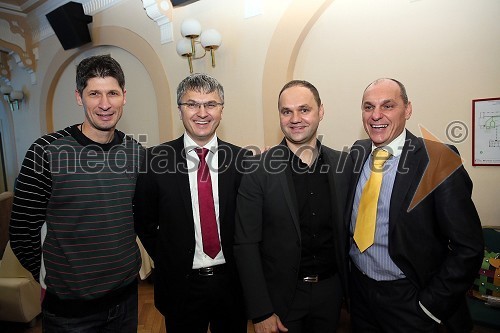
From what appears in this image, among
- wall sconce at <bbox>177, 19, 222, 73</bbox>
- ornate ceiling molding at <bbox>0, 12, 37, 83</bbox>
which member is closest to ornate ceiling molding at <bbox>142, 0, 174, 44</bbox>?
wall sconce at <bbox>177, 19, 222, 73</bbox>

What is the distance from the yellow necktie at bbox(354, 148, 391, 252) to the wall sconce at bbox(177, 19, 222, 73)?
2.53 metres

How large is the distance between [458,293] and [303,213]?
2.53 feet

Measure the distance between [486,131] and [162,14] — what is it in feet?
12.1

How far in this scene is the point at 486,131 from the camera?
2.62 metres

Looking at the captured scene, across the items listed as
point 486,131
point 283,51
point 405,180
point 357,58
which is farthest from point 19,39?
point 486,131

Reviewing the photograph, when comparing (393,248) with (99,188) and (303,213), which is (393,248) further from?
(99,188)

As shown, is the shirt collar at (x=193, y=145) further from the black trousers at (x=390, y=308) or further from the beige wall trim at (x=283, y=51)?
the beige wall trim at (x=283, y=51)

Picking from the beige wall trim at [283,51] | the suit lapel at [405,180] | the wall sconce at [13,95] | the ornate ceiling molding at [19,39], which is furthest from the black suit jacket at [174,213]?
the wall sconce at [13,95]

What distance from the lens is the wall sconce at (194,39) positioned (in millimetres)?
3590

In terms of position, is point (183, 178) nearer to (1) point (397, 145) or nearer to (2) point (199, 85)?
(2) point (199, 85)

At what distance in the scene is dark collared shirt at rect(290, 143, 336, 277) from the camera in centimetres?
169

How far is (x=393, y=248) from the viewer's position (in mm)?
1553

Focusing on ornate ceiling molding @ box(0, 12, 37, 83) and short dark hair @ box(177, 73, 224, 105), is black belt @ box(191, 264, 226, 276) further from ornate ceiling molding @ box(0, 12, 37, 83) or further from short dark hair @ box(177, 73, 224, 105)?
ornate ceiling molding @ box(0, 12, 37, 83)

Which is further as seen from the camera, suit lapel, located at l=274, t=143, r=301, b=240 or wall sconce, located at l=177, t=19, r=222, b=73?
wall sconce, located at l=177, t=19, r=222, b=73
